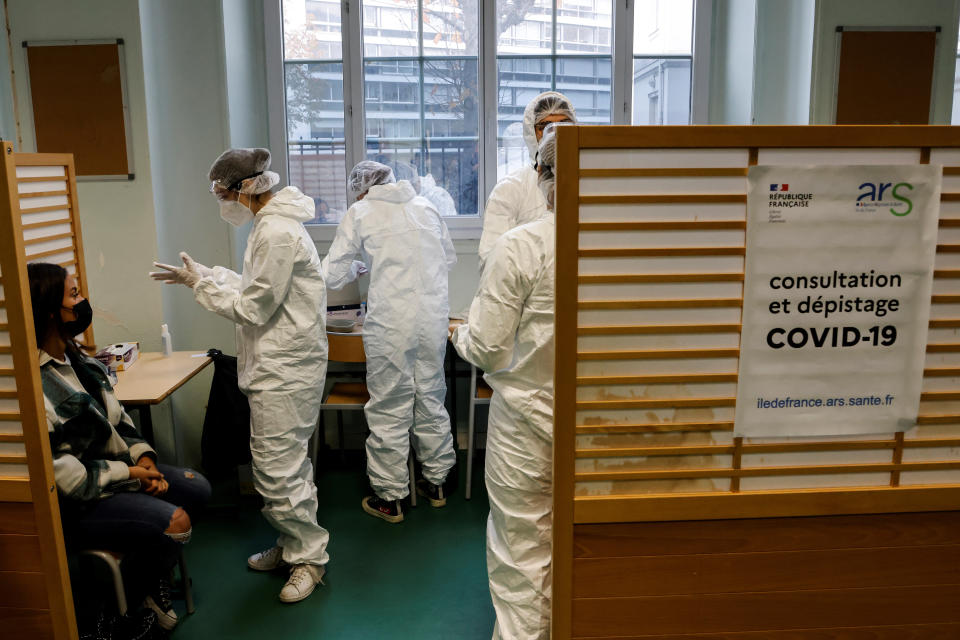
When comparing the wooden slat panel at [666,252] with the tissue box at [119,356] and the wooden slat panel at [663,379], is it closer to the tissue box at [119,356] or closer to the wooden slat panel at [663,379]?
the wooden slat panel at [663,379]

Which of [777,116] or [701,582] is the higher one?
[777,116]

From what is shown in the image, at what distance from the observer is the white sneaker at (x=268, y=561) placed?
9.07ft

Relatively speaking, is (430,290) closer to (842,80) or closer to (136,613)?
(136,613)

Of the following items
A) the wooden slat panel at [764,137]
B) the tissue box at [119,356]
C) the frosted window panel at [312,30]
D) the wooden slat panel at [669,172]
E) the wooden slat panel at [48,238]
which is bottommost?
the tissue box at [119,356]

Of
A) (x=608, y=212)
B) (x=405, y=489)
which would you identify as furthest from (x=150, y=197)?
(x=608, y=212)

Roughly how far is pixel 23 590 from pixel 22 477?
238 millimetres

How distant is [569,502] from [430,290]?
6.76 ft

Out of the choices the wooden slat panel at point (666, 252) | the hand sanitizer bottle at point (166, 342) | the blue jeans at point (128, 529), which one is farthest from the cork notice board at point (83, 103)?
the wooden slat panel at point (666, 252)

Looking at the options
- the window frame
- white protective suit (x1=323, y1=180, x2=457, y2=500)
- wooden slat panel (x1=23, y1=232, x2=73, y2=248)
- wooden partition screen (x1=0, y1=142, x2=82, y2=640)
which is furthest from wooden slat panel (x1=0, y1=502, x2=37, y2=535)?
the window frame

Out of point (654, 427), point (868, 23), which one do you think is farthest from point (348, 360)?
point (868, 23)

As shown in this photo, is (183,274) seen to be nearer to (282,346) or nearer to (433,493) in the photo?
(282,346)

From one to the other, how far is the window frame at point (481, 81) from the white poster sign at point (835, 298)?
2855 millimetres

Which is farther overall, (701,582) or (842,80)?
(842,80)

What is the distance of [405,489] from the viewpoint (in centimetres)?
321
